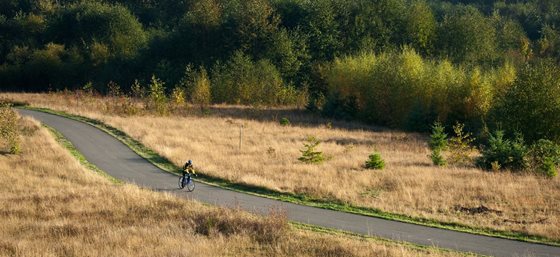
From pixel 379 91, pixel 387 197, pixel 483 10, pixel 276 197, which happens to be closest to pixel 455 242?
pixel 387 197

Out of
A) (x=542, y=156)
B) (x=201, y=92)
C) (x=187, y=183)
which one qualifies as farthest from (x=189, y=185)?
(x=201, y=92)

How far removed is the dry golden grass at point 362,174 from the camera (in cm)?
2094

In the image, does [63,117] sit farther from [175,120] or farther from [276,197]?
[276,197]

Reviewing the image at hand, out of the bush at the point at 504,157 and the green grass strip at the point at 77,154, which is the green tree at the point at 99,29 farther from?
the bush at the point at 504,157

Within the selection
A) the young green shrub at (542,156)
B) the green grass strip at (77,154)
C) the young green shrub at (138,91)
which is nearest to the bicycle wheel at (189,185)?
the green grass strip at (77,154)

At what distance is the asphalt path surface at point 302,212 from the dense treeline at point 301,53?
28917 millimetres

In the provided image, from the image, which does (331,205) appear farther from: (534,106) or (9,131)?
(534,106)

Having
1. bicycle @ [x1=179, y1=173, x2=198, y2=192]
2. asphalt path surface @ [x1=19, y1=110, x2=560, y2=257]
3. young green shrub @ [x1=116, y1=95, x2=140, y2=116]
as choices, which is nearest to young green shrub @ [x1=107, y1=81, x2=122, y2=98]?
young green shrub @ [x1=116, y1=95, x2=140, y2=116]

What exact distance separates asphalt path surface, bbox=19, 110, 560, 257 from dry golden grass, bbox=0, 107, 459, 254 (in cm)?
141

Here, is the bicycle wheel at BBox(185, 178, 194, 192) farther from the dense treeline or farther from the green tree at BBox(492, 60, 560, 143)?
the dense treeline

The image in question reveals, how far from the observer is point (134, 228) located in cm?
1797

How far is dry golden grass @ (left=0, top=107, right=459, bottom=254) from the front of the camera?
Result: 15.8 metres

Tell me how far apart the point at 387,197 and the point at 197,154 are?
13.1 m

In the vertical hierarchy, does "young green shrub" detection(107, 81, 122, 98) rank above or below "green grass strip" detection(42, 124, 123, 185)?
above
